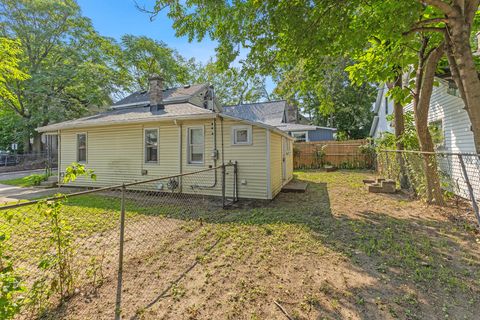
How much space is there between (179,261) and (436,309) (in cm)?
320

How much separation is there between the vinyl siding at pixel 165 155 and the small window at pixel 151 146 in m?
0.17

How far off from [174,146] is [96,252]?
192 inches

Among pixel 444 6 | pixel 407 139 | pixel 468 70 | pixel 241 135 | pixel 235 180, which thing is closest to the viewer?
pixel 468 70

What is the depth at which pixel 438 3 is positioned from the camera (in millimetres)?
3842

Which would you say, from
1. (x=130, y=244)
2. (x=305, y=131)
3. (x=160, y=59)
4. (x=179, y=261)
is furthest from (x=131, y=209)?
(x=160, y=59)

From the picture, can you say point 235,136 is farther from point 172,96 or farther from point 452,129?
point 172,96

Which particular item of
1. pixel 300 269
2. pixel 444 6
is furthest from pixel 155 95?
pixel 444 6

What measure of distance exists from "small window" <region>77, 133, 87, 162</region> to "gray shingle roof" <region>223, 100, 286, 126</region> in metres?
12.4

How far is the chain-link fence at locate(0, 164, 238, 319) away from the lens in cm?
238

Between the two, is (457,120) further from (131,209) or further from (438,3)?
(131,209)

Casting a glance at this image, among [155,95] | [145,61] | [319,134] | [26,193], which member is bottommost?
[26,193]

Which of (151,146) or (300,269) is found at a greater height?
(151,146)

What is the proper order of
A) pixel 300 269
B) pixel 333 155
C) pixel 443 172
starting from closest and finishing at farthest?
1. pixel 300 269
2. pixel 443 172
3. pixel 333 155

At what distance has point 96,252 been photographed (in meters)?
3.88
